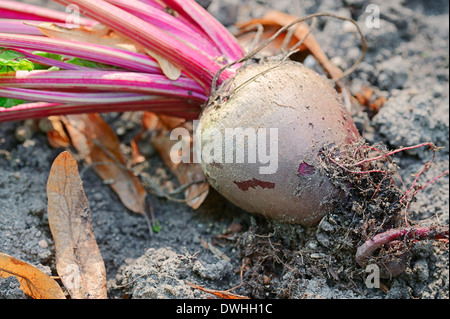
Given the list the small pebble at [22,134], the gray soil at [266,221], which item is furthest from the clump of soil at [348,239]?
the small pebble at [22,134]

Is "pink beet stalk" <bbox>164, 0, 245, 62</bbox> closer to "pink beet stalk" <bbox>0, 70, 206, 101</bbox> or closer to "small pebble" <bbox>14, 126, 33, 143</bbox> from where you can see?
"pink beet stalk" <bbox>0, 70, 206, 101</bbox>

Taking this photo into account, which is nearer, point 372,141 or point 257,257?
point 257,257

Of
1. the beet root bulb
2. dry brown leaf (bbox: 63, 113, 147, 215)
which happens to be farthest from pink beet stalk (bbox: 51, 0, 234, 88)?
dry brown leaf (bbox: 63, 113, 147, 215)

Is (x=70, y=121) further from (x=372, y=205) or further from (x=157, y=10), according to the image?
(x=372, y=205)

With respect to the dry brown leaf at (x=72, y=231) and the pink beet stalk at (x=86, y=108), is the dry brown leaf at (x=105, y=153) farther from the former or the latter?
the dry brown leaf at (x=72, y=231)

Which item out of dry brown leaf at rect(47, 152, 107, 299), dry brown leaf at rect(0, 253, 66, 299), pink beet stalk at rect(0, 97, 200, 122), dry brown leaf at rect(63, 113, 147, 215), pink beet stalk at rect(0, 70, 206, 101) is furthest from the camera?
dry brown leaf at rect(63, 113, 147, 215)

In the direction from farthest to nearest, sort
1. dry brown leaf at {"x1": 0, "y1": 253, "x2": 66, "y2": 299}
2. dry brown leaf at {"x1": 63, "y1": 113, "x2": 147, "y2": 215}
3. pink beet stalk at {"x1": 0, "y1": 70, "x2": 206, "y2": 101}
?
dry brown leaf at {"x1": 63, "y1": 113, "x2": 147, "y2": 215}, pink beet stalk at {"x1": 0, "y1": 70, "x2": 206, "y2": 101}, dry brown leaf at {"x1": 0, "y1": 253, "x2": 66, "y2": 299}
